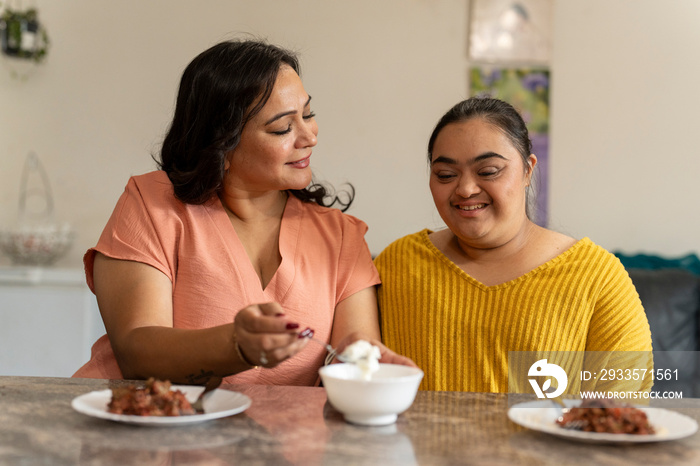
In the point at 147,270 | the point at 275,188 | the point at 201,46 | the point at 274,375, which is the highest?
the point at 201,46

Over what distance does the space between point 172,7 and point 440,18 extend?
1.29m

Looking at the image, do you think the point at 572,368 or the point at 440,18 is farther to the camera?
the point at 440,18

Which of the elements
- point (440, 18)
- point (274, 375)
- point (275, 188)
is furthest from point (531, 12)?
point (274, 375)

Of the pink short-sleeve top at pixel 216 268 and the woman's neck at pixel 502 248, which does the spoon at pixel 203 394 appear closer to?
the pink short-sleeve top at pixel 216 268

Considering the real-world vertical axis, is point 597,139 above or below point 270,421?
above

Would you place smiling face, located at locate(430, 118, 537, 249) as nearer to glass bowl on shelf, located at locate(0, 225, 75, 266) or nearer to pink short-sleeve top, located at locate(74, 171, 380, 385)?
pink short-sleeve top, located at locate(74, 171, 380, 385)

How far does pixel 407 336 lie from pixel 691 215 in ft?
6.51

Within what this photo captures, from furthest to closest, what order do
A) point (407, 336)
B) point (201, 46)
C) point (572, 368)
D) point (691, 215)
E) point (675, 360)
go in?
1. point (201, 46)
2. point (691, 215)
3. point (675, 360)
4. point (407, 336)
5. point (572, 368)

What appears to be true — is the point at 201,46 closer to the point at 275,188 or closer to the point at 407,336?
the point at 275,188

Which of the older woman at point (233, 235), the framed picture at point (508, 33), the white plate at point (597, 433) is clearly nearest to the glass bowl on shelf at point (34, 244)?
the older woman at point (233, 235)

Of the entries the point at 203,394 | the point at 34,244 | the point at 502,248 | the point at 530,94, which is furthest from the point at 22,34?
the point at 203,394

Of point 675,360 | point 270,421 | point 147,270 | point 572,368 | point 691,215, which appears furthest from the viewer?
point 691,215

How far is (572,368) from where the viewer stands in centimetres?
162

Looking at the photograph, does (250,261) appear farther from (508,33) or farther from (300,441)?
(508,33)
